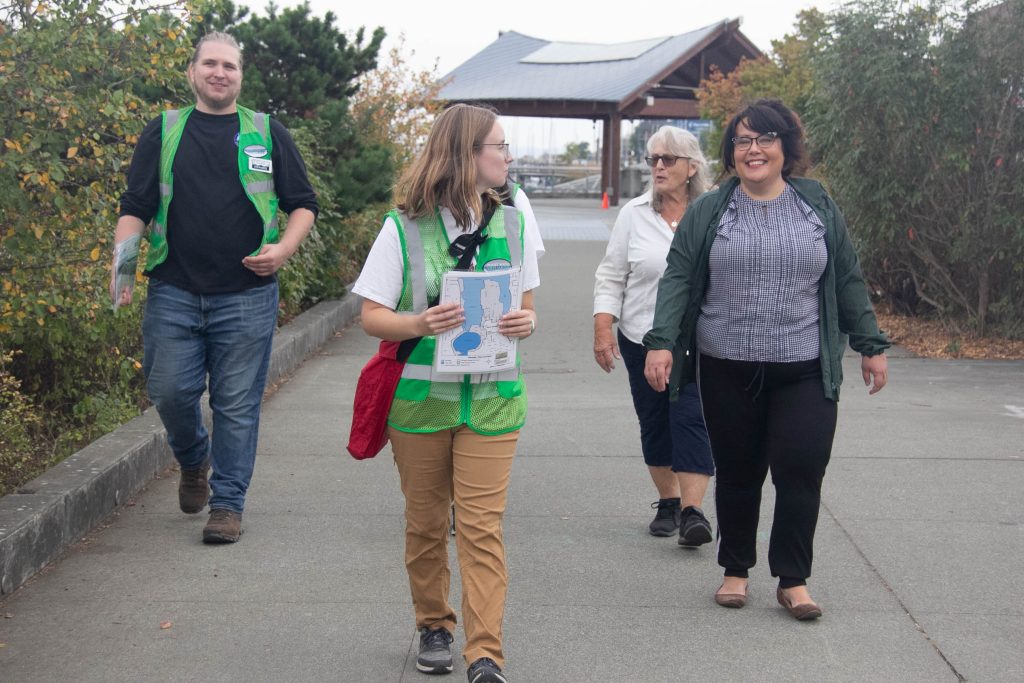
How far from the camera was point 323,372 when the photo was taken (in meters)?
9.99

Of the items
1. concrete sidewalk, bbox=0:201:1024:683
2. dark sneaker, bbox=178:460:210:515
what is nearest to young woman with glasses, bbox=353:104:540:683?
concrete sidewalk, bbox=0:201:1024:683

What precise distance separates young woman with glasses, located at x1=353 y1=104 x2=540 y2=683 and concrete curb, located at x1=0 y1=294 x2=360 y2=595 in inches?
67.5

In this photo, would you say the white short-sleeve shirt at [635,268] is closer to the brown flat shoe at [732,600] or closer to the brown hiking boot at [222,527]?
the brown flat shoe at [732,600]

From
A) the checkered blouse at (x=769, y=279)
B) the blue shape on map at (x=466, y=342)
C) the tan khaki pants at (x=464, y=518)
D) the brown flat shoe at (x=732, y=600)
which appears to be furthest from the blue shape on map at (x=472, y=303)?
the brown flat shoe at (x=732, y=600)

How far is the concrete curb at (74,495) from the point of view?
4.88 meters

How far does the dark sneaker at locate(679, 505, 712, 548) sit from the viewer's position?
18.0ft

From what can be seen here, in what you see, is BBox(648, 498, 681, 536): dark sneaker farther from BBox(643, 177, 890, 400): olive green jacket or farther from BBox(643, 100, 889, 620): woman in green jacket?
BBox(643, 177, 890, 400): olive green jacket

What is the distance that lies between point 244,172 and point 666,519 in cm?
228

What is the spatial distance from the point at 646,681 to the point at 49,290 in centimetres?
347

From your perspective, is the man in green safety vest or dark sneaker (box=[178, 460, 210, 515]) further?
dark sneaker (box=[178, 460, 210, 515])

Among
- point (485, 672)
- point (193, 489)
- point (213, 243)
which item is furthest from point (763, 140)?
point (193, 489)

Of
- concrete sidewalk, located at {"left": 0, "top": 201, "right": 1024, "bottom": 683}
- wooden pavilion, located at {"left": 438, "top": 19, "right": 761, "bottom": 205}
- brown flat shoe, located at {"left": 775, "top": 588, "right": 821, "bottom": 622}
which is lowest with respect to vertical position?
concrete sidewalk, located at {"left": 0, "top": 201, "right": 1024, "bottom": 683}

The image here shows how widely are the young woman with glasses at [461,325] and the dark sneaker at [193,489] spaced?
1975 mm

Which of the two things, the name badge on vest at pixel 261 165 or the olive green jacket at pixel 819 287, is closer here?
the olive green jacket at pixel 819 287
